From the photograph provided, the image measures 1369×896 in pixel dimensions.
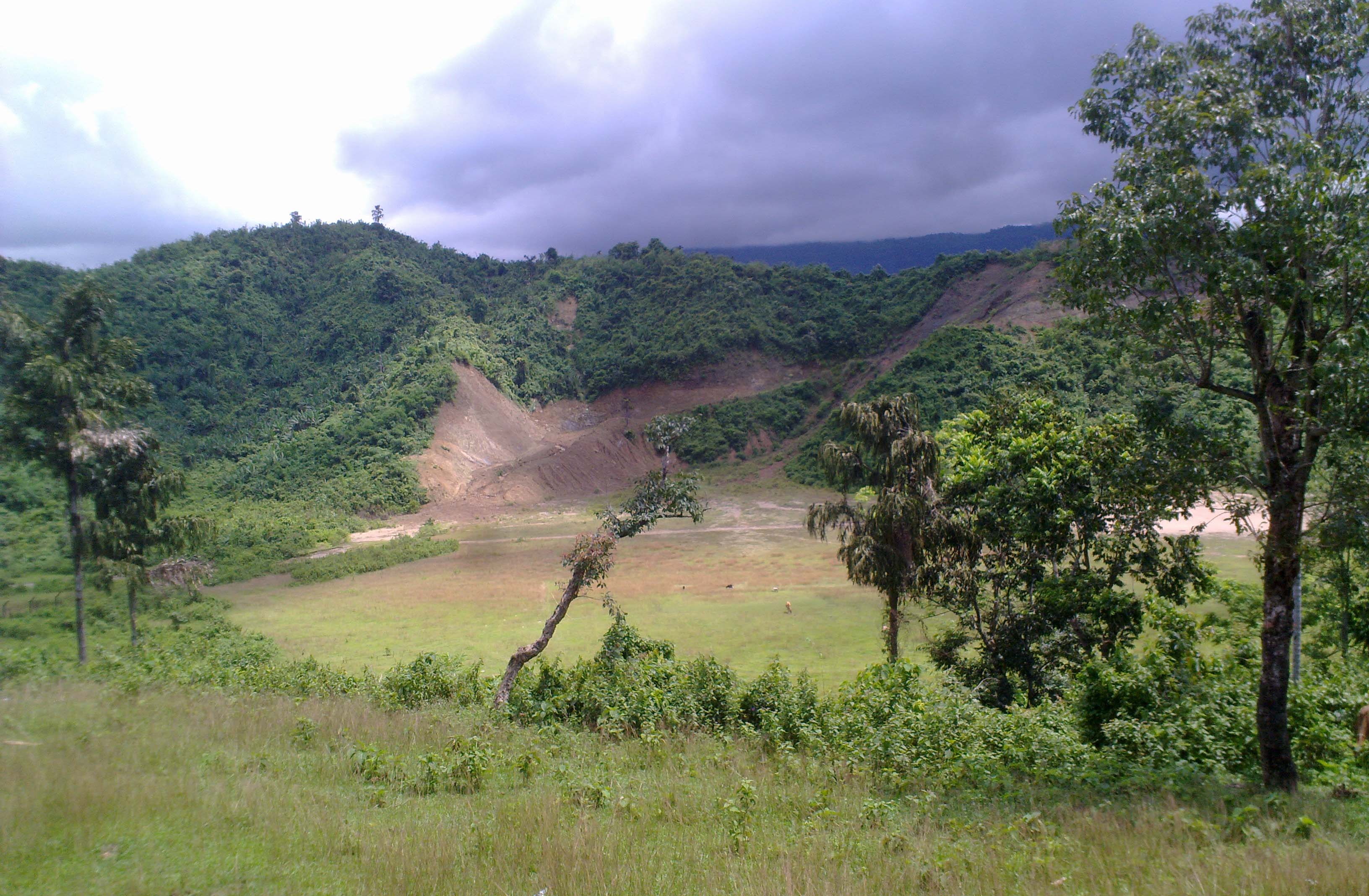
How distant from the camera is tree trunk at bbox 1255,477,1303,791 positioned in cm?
575

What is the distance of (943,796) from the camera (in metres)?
6.17

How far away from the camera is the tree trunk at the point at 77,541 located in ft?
48.6

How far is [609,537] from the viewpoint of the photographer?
422 inches

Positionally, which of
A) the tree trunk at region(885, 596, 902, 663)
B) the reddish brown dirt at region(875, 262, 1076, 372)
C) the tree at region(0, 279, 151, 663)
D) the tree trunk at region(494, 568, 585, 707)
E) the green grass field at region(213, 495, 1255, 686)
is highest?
the reddish brown dirt at region(875, 262, 1076, 372)

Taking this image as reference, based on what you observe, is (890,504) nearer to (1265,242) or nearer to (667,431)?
(1265,242)

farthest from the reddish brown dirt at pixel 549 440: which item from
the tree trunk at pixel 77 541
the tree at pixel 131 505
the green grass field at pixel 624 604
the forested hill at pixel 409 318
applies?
the tree trunk at pixel 77 541

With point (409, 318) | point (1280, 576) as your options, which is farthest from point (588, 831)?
point (409, 318)

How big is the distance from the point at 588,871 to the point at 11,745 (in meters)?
5.02

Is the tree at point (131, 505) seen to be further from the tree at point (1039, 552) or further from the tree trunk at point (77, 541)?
the tree at point (1039, 552)

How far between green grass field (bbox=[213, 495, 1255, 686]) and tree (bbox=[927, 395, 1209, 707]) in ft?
6.05

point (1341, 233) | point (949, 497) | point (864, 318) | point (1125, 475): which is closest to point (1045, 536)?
point (949, 497)

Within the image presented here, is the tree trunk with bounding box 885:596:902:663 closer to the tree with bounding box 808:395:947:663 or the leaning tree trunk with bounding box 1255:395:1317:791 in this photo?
the tree with bounding box 808:395:947:663

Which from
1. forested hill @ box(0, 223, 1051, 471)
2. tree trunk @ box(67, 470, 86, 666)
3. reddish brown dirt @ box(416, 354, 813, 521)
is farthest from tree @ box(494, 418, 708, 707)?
forested hill @ box(0, 223, 1051, 471)

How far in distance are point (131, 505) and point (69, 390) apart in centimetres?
346
